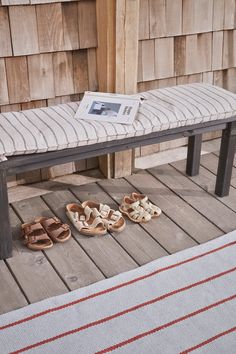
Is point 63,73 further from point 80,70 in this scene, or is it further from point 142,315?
point 142,315

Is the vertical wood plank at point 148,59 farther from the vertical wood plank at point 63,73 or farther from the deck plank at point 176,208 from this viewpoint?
the deck plank at point 176,208

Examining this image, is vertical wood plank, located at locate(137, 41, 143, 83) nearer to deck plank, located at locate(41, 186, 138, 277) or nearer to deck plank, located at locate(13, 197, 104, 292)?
deck plank, located at locate(41, 186, 138, 277)

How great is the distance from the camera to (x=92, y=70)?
306 centimetres

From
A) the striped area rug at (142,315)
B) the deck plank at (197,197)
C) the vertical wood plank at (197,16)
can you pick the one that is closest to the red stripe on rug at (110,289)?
the striped area rug at (142,315)

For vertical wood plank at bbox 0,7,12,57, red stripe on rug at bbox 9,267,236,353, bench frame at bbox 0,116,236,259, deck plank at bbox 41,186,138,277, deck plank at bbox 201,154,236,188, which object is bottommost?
red stripe on rug at bbox 9,267,236,353

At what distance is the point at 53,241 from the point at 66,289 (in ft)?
1.18

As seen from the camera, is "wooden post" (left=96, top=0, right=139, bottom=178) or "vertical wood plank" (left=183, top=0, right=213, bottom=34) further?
"vertical wood plank" (left=183, top=0, right=213, bottom=34)

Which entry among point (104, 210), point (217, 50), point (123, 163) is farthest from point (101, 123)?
point (217, 50)

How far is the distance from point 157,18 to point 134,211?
111cm

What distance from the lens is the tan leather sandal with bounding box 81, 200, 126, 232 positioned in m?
2.74

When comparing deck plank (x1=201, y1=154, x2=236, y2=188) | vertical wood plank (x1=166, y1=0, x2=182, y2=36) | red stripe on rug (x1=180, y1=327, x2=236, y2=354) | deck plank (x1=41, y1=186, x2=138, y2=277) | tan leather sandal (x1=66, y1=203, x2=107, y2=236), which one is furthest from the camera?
deck plank (x1=201, y1=154, x2=236, y2=188)

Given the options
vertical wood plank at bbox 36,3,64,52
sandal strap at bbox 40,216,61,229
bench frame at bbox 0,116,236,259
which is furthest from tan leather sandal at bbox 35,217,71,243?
vertical wood plank at bbox 36,3,64,52

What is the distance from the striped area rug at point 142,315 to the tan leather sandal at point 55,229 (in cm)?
38

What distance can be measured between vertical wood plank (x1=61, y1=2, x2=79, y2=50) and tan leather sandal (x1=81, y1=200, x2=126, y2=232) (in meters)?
0.86
